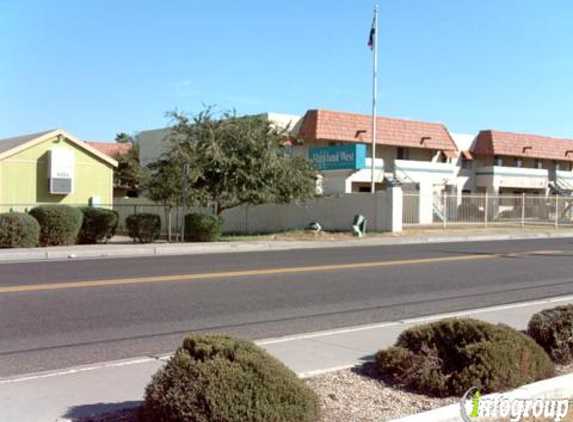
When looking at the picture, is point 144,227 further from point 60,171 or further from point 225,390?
point 225,390

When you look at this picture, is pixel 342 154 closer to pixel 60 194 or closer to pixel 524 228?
pixel 524 228

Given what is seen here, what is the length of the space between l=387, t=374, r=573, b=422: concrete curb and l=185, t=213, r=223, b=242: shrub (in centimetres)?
2162

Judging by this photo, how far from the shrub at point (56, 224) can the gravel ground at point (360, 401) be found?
18.9 m

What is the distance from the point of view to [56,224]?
23234mm

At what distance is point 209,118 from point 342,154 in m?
11.3

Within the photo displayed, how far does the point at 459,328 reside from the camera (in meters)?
6.14

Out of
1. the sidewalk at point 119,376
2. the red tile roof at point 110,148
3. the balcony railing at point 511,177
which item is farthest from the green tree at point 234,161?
the red tile roof at point 110,148

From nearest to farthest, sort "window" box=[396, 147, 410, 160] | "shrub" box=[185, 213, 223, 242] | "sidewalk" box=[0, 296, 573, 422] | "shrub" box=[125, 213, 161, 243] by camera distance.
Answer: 1. "sidewalk" box=[0, 296, 573, 422]
2. "shrub" box=[125, 213, 161, 243]
3. "shrub" box=[185, 213, 223, 242]
4. "window" box=[396, 147, 410, 160]

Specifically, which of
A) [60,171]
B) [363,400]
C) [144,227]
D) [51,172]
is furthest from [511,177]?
[363,400]

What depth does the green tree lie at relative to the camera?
28.2m

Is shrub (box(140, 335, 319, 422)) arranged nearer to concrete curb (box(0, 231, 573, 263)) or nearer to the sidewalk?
the sidewalk

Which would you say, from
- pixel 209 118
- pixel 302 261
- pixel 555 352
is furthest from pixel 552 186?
pixel 555 352

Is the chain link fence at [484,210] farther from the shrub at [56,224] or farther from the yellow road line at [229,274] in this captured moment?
the shrub at [56,224]

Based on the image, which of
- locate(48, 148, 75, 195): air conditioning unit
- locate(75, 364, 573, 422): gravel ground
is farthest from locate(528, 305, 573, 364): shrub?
locate(48, 148, 75, 195): air conditioning unit
